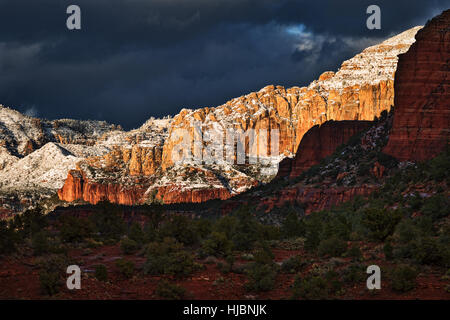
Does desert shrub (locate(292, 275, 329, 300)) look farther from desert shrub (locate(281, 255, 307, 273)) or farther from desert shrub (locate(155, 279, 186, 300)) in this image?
desert shrub (locate(155, 279, 186, 300))

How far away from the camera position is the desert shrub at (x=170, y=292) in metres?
28.9

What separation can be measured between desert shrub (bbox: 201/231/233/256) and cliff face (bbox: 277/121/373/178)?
9856cm

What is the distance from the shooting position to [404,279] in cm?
2989

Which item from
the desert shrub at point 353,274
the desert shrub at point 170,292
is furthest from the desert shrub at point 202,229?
the desert shrub at point 170,292

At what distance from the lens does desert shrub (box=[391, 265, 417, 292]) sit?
2967 cm

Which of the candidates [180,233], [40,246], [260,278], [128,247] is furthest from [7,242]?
[260,278]

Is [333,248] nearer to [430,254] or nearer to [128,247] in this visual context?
[430,254]

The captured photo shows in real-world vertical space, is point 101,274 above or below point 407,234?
below

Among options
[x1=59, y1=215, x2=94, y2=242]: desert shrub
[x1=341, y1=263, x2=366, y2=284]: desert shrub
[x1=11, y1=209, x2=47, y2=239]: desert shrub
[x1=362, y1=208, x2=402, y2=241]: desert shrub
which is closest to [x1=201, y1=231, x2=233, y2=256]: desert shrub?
[x1=341, y1=263, x2=366, y2=284]: desert shrub

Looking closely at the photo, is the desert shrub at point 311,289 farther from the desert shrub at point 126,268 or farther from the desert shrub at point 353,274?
the desert shrub at point 126,268

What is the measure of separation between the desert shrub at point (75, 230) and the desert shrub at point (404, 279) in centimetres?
2579

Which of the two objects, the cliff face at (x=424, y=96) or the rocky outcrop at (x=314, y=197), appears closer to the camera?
the cliff face at (x=424, y=96)

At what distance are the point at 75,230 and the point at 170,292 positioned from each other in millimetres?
20162

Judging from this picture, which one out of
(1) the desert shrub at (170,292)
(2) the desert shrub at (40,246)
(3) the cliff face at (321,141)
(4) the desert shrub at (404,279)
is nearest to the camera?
(1) the desert shrub at (170,292)
